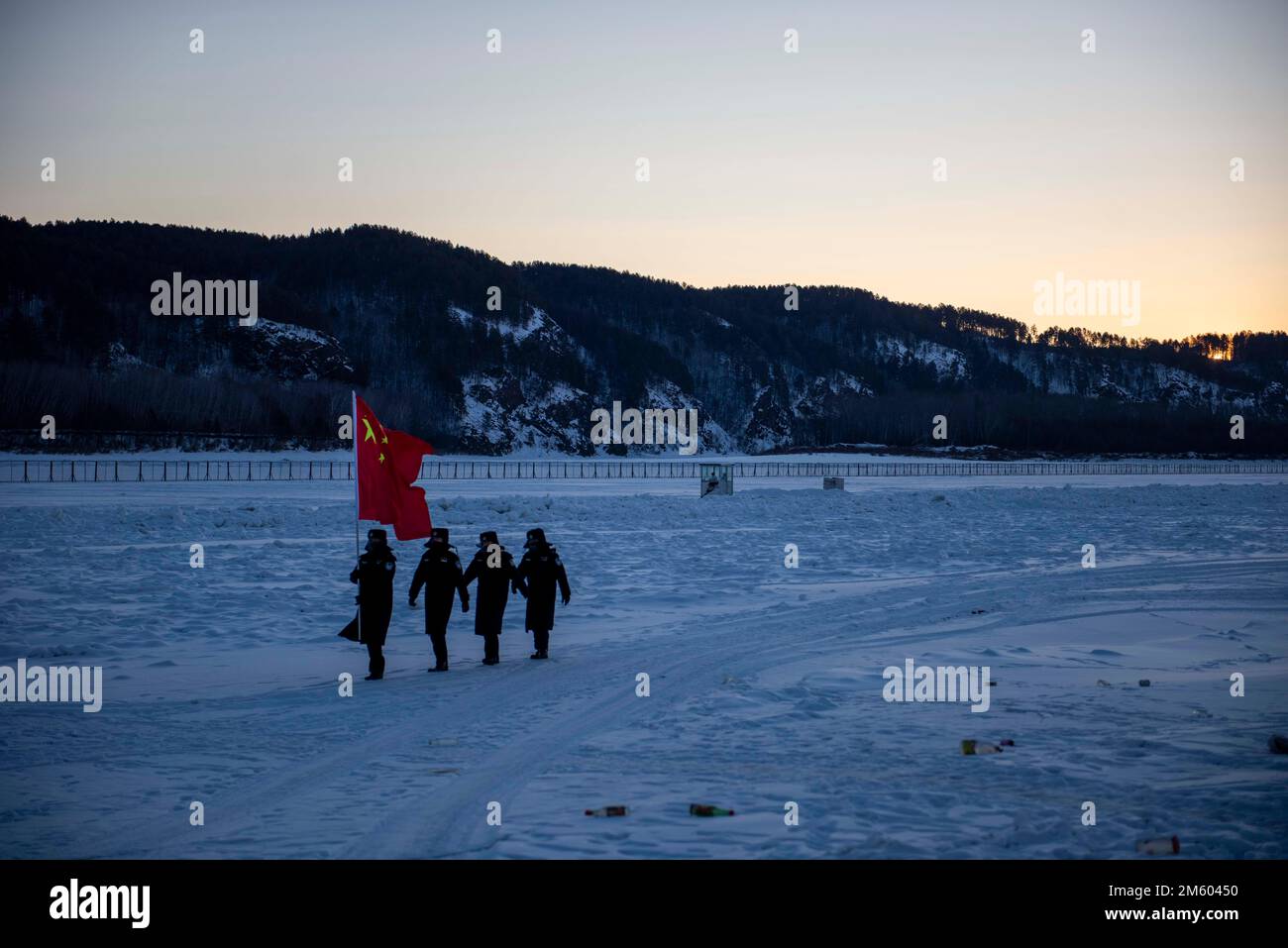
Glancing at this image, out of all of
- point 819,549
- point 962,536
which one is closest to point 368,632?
point 819,549

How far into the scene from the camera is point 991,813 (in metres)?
7.55

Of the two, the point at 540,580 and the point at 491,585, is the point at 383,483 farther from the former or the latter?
the point at 540,580

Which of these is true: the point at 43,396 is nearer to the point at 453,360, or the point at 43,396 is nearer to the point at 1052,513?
the point at 453,360

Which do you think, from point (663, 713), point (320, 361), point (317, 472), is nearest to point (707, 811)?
point (663, 713)

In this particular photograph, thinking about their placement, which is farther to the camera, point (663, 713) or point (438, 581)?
point (438, 581)

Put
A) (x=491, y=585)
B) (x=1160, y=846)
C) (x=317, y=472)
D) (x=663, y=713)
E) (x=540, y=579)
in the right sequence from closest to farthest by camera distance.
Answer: (x=1160, y=846) → (x=663, y=713) → (x=491, y=585) → (x=540, y=579) → (x=317, y=472)

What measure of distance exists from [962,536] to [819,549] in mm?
5817

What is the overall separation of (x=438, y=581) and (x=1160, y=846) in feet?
26.5

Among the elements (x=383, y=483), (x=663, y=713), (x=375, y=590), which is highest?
(x=383, y=483)

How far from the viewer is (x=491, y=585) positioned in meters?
13.1

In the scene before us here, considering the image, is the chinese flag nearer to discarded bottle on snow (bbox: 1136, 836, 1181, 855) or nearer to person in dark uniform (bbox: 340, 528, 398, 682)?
person in dark uniform (bbox: 340, 528, 398, 682)

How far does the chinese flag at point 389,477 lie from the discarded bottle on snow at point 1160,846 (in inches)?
356
